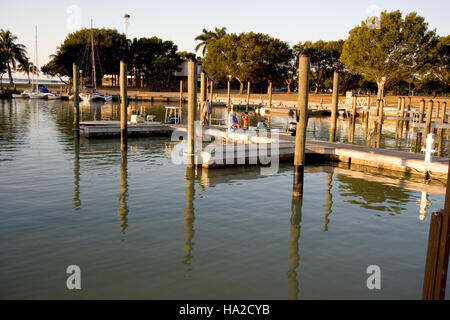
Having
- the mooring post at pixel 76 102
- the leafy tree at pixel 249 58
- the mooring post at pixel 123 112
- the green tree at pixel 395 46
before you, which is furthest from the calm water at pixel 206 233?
the leafy tree at pixel 249 58

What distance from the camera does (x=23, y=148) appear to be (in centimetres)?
2088

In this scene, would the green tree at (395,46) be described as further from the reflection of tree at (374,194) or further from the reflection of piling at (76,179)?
the reflection of piling at (76,179)

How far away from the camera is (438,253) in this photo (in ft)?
16.5

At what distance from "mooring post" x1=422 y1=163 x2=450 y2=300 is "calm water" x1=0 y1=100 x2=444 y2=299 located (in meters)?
1.94

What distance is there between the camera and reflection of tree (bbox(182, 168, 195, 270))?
8.52 m

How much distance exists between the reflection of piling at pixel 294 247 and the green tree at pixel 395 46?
47.3m

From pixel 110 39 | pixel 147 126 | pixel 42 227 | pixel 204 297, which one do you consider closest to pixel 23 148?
pixel 147 126

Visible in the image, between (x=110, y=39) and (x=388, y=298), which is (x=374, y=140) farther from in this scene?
(x=110, y=39)

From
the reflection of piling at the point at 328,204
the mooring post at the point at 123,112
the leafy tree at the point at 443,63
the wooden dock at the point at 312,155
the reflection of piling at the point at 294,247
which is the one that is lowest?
the reflection of piling at the point at 294,247

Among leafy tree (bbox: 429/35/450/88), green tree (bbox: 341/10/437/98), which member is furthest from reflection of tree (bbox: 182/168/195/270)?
leafy tree (bbox: 429/35/450/88)

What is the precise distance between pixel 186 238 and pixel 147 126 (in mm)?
17736

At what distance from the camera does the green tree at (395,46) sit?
55.2 metres

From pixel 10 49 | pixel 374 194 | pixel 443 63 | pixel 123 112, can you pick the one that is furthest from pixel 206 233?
pixel 10 49

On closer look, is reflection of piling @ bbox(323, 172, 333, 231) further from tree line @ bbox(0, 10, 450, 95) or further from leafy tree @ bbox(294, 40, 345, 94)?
leafy tree @ bbox(294, 40, 345, 94)
